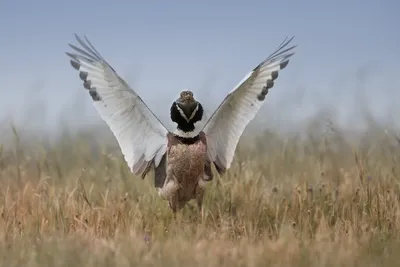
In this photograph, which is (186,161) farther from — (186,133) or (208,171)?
(208,171)

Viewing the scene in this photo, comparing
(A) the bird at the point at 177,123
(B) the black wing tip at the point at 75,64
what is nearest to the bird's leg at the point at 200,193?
(A) the bird at the point at 177,123

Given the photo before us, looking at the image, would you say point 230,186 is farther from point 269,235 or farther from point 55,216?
point 55,216

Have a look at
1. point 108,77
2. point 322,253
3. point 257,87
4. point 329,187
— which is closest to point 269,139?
point 329,187

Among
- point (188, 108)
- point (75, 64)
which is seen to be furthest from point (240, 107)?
point (75, 64)

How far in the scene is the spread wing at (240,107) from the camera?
21.6ft

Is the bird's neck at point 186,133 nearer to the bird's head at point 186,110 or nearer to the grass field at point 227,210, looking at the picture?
the bird's head at point 186,110

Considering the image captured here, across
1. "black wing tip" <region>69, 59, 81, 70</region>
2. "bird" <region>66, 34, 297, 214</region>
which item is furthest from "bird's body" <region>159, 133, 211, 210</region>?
"black wing tip" <region>69, 59, 81, 70</region>

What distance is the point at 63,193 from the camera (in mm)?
7457

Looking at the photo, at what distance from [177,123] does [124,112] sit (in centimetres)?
45

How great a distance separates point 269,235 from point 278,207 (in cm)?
46

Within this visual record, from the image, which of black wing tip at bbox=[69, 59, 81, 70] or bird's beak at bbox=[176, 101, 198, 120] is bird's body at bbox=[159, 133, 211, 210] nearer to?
bird's beak at bbox=[176, 101, 198, 120]

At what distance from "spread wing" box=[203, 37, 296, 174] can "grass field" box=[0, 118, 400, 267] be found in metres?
0.53

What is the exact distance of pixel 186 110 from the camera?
6355 millimetres

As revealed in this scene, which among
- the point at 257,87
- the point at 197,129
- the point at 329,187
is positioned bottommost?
the point at 329,187
